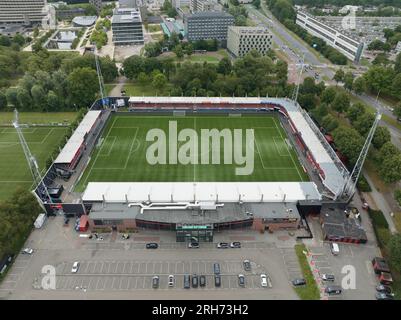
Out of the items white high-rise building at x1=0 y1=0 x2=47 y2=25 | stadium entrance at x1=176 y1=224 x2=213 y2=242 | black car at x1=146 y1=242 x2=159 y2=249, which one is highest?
white high-rise building at x1=0 y1=0 x2=47 y2=25

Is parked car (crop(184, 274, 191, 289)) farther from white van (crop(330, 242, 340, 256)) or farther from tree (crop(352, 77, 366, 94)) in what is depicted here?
tree (crop(352, 77, 366, 94))

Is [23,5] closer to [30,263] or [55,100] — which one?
[55,100]

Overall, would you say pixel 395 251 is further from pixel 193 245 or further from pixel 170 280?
pixel 170 280

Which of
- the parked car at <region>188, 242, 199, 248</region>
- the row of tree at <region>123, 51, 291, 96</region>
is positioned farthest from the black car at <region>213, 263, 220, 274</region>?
the row of tree at <region>123, 51, 291, 96</region>

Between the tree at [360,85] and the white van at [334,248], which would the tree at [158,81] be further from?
the white van at [334,248]

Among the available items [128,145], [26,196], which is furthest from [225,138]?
[26,196]

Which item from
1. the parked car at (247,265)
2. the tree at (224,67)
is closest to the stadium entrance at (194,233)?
the parked car at (247,265)
